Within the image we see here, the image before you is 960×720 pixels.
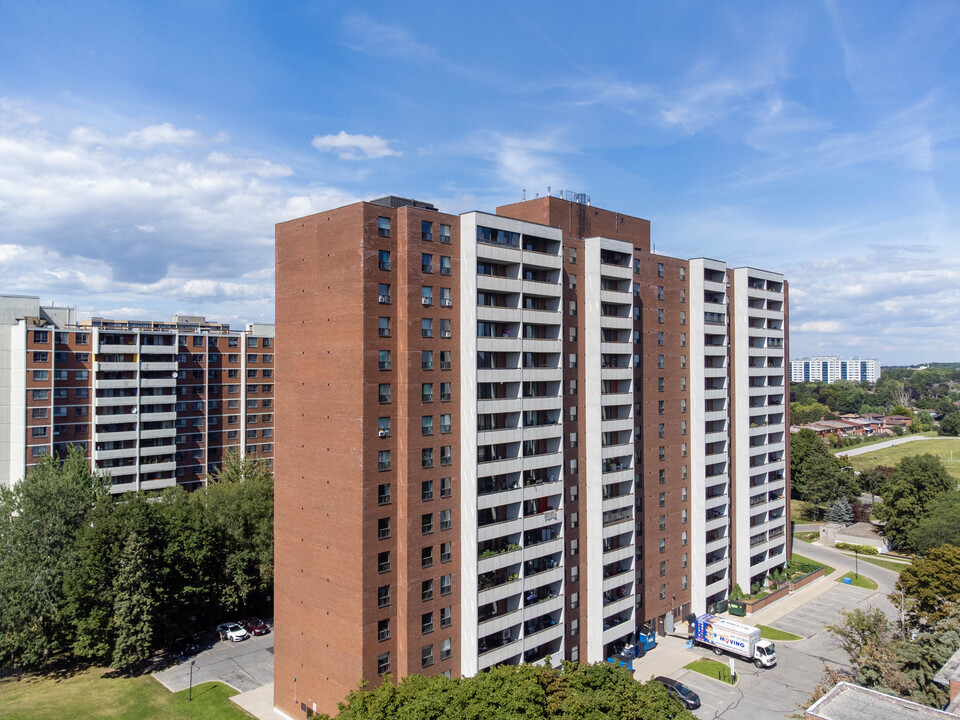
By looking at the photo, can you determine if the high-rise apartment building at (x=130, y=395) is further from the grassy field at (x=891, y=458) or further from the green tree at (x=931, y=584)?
the grassy field at (x=891, y=458)

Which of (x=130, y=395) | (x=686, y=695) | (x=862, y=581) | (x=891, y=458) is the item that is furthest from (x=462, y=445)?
(x=891, y=458)

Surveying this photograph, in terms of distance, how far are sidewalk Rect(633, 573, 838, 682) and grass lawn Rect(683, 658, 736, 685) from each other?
718mm

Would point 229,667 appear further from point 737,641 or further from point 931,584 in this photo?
point 931,584

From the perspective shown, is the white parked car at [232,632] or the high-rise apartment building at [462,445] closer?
the high-rise apartment building at [462,445]

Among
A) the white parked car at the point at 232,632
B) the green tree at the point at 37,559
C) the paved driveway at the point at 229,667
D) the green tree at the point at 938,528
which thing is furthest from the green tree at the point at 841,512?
the green tree at the point at 37,559

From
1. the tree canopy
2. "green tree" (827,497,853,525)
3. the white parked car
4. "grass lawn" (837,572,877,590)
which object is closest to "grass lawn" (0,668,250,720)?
the white parked car

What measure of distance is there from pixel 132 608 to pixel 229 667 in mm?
10160

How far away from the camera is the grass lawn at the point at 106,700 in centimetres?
5003

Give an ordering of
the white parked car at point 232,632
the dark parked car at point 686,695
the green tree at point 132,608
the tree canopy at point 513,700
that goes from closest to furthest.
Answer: the tree canopy at point 513,700 → the dark parked car at point 686,695 → the green tree at point 132,608 → the white parked car at point 232,632

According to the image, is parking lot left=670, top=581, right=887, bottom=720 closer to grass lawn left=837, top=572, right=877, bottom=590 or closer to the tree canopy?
grass lawn left=837, top=572, right=877, bottom=590

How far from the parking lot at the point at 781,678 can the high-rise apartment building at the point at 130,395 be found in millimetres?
76274

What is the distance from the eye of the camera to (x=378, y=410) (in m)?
44.3

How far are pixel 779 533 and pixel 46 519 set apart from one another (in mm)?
84494

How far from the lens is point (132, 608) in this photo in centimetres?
5669
